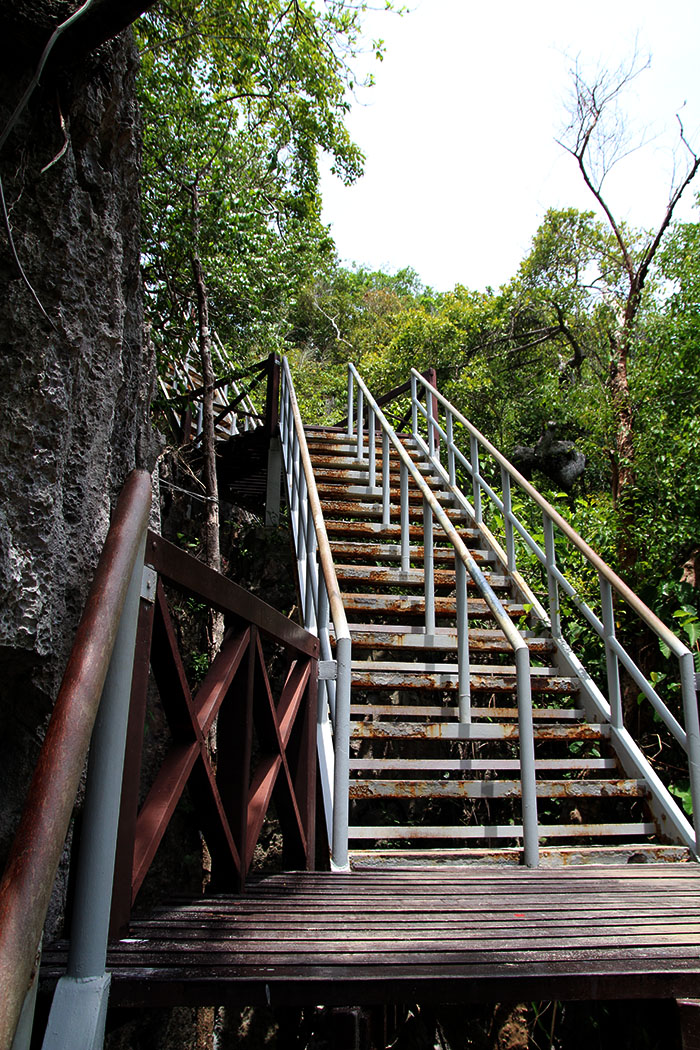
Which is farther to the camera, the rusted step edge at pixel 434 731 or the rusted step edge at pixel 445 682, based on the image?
the rusted step edge at pixel 445 682

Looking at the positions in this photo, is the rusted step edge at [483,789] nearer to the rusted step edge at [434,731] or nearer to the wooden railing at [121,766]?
the rusted step edge at [434,731]

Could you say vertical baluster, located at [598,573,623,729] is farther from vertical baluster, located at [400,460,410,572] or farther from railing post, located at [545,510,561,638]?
vertical baluster, located at [400,460,410,572]

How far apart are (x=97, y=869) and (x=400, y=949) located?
59 centimetres

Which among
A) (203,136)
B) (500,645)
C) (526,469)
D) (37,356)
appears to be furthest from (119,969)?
(526,469)

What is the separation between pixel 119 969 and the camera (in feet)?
3.56

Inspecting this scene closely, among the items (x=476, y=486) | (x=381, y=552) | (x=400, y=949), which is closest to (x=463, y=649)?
(x=381, y=552)

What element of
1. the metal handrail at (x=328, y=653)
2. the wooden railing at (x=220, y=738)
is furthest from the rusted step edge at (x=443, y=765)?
the wooden railing at (x=220, y=738)

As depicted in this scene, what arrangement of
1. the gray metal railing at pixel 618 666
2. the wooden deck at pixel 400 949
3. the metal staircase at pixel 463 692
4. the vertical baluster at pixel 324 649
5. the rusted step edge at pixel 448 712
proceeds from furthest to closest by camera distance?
the rusted step edge at pixel 448 712, the gray metal railing at pixel 618 666, the metal staircase at pixel 463 692, the vertical baluster at pixel 324 649, the wooden deck at pixel 400 949

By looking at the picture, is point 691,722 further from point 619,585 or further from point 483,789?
point 483,789

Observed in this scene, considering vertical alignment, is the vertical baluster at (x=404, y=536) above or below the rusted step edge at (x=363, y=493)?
below

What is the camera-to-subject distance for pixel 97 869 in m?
1.07

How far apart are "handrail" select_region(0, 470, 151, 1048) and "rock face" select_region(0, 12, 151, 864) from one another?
22.6 inches

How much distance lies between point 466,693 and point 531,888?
1678 mm

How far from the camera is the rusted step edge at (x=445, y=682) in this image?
407 cm
